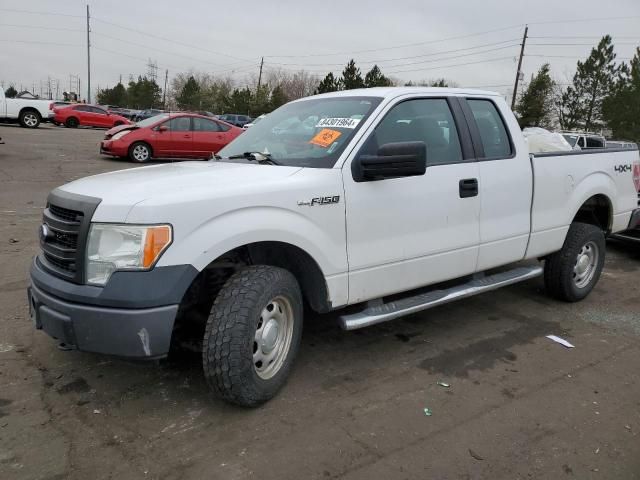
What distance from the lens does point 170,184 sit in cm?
308

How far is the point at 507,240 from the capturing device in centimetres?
449

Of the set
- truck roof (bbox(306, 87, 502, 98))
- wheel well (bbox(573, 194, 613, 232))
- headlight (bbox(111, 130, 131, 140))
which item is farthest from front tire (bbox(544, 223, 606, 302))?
headlight (bbox(111, 130, 131, 140))

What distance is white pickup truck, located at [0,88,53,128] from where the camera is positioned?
24188 mm

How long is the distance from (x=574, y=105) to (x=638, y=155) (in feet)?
143

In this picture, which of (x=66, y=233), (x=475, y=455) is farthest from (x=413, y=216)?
(x=66, y=233)

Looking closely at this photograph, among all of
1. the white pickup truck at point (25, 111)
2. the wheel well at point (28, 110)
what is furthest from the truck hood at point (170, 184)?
the wheel well at point (28, 110)

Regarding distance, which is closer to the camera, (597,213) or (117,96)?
(597,213)

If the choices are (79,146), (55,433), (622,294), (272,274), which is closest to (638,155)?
(622,294)

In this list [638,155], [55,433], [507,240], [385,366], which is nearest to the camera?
[55,433]

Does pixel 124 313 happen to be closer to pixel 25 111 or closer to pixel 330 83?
pixel 25 111

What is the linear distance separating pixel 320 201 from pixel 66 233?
4.73 feet

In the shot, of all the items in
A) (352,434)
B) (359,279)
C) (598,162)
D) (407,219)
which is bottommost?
(352,434)

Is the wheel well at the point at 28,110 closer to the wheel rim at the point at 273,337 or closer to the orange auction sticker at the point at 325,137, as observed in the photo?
the orange auction sticker at the point at 325,137

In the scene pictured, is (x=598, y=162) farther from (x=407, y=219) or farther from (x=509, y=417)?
(x=509, y=417)
